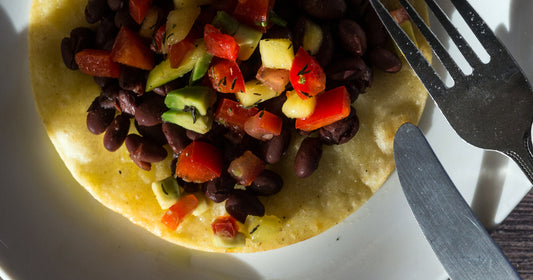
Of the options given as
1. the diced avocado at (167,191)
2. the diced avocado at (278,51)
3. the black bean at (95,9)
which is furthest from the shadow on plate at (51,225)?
the diced avocado at (278,51)

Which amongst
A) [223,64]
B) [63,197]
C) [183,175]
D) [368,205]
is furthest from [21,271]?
[368,205]

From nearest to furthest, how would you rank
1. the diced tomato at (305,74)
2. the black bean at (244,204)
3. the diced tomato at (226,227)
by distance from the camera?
1. the diced tomato at (305,74)
2. the black bean at (244,204)
3. the diced tomato at (226,227)

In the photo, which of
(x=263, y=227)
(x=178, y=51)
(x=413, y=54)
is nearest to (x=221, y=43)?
(x=178, y=51)

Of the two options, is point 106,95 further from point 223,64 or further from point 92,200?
point 92,200

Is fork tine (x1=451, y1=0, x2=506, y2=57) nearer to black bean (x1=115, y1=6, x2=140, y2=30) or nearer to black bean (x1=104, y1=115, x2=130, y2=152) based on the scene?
black bean (x1=115, y1=6, x2=140, y2=30)

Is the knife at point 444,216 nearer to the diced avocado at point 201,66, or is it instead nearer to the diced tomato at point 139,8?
the diced avocado at point 201,66

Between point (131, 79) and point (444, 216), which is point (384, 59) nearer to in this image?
point (444, 216)
